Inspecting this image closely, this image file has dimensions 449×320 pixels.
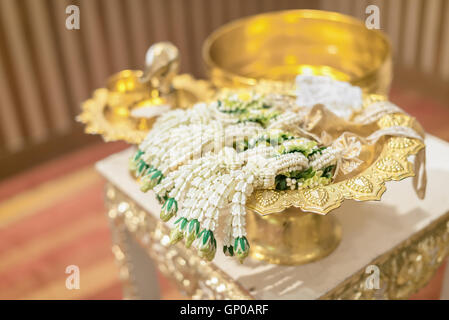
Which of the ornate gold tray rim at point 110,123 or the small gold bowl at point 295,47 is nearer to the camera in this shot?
the ornate gold tray rim at point 110,123

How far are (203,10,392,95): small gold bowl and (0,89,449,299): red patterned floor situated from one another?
2.61ft

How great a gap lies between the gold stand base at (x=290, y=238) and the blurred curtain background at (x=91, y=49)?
1739 millimetres

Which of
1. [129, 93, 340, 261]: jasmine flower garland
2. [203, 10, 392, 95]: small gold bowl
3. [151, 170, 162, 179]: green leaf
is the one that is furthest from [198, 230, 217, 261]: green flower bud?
[203, 10, 392, 95]: small gold bowl

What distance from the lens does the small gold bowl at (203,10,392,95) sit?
1.41 meters

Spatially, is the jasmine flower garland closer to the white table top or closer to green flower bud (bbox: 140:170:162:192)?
green flower bud (bbox: 140:170:162:192)

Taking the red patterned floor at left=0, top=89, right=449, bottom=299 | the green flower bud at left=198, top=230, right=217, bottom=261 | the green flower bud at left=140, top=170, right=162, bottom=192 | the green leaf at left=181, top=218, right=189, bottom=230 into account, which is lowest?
the red patterned floor at left=0, top=89, right=449, bottom=299

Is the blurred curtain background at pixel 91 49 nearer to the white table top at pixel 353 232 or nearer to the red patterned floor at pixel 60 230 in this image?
the red patterned floor at pixel 60 230

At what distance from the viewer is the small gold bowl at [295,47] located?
1408mm

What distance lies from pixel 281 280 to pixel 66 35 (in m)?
1.85

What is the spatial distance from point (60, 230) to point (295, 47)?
123 centimetres

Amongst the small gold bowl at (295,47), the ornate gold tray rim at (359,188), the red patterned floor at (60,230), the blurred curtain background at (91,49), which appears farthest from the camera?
the blurred curtain background at (91,49)

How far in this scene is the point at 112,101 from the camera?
4.16ft

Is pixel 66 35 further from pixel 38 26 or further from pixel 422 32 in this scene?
pixel 422 32

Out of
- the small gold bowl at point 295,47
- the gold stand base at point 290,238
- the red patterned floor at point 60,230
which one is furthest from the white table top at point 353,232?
the red patterned floor at point 60,230
